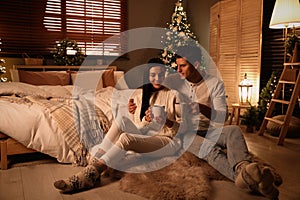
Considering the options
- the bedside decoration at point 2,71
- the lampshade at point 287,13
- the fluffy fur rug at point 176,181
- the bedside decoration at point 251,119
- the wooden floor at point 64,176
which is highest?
the lampshade at point 287,13

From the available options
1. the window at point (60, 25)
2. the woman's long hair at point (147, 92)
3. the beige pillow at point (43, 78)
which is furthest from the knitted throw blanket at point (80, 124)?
the window at point (60, 25)

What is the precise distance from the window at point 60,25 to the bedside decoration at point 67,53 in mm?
260

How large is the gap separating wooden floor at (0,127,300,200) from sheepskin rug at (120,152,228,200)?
0.06m

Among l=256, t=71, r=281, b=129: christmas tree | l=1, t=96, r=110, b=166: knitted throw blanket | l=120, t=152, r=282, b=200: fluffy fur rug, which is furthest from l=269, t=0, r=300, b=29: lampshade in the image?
l=1, t=96, r=110, b=166: knitted throw blanket

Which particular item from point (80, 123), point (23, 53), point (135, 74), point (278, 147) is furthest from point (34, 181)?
point (135, 74)

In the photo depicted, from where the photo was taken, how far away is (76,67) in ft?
15.7

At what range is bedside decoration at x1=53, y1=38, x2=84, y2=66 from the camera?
4.81 m

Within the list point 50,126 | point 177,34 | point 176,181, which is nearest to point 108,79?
point 177,34

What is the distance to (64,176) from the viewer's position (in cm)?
219

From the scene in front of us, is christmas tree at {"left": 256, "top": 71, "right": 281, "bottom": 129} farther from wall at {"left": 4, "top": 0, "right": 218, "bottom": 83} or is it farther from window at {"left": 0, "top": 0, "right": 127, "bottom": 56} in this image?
window at {"left": 0, "top": 0, "right": 127, "bottom": 56}

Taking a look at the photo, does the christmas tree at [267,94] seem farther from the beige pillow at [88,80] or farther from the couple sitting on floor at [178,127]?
the beige pillow at [88,80]

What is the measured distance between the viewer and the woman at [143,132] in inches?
78.5

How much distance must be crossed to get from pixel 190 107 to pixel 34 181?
47.0 inches

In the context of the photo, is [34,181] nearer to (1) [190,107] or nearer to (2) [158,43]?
(1) [190,107]
